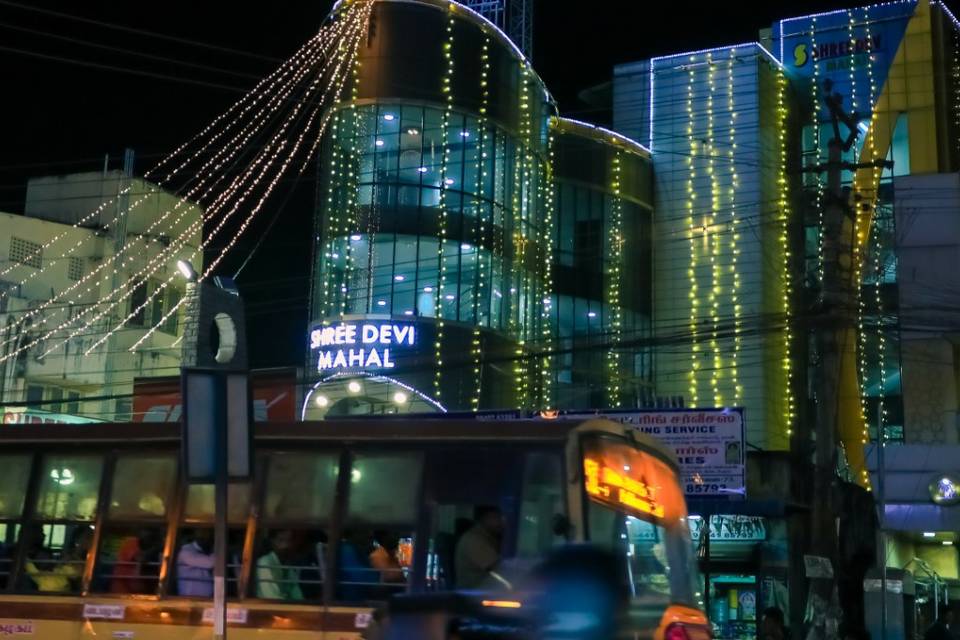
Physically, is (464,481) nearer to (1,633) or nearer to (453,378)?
(1,633)

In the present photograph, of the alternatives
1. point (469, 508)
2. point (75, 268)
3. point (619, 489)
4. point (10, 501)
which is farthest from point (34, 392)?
point (619, 489)

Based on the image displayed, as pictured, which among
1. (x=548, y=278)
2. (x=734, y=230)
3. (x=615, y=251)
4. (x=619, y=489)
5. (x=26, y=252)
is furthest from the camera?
(x=26, y=252)

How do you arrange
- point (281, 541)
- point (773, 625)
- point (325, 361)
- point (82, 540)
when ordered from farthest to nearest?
point (325, 361) < point (773, 625) < point (82, 540) < point (281, 541)

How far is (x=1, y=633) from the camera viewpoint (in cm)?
A: 1136

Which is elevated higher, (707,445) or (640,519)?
(707,445)

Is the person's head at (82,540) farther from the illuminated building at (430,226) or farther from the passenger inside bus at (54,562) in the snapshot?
the illuminated building at (430,226)

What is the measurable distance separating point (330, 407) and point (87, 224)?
704 inches

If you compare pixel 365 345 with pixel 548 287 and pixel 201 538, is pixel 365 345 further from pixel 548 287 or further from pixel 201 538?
pixel 201 538

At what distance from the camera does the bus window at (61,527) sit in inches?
447

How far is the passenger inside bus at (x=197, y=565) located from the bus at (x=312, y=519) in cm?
1

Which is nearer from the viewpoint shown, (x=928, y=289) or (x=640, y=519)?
(x=640, y=519)

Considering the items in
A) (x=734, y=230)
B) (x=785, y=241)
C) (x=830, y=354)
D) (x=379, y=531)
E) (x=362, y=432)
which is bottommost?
(x=379, y=531)

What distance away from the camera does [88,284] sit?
4012cm

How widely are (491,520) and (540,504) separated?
45 centimetres
